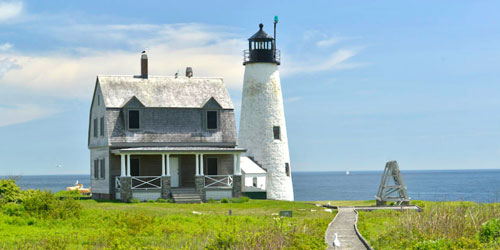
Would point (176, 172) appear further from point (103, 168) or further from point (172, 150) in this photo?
point (103, 168)

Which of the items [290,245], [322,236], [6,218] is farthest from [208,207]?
[290,245]

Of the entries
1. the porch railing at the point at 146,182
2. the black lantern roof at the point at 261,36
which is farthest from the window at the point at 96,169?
the black lantern roof at the point at 261,36

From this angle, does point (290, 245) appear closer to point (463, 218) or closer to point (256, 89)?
point (463, 218)

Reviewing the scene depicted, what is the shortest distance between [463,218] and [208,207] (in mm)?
15669

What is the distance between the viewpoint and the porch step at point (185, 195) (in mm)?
37938

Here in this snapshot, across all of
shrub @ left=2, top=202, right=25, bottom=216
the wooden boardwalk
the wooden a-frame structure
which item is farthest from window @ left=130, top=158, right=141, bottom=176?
the wooden boardwalk

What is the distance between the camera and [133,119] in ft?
132

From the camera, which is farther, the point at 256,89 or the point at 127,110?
the point at 256,89

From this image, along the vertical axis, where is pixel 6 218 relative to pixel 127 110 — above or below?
below

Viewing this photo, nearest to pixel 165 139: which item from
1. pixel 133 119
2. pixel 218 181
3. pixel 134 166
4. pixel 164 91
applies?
pixel 133 119

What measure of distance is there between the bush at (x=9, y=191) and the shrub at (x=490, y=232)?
19.2 meters

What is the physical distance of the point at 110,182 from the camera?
131ft

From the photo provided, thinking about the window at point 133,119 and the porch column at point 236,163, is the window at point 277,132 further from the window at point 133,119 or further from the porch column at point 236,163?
the window at point 133,119

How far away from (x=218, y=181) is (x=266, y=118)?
21.1 feet
